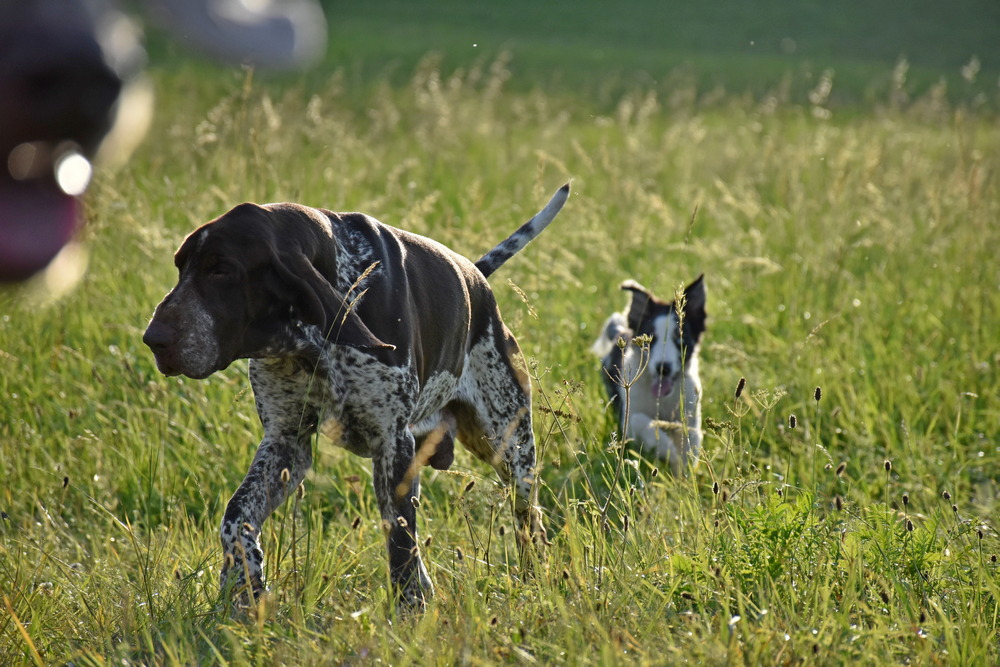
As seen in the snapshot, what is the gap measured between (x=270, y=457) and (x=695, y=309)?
302cm

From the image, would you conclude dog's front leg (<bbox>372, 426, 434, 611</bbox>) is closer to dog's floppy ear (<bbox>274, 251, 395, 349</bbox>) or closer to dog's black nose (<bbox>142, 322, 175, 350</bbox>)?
dog's floppy ear (<bbox>274, 251, 395, 349</bbox>)

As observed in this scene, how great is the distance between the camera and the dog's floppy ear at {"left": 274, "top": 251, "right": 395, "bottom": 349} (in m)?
2.94

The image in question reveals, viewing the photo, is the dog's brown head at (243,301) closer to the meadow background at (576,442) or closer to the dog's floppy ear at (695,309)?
the meadow background at (576,442)

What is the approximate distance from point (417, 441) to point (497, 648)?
149 centimetres

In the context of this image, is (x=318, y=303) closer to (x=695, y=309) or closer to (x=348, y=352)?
(x=348, y=352)

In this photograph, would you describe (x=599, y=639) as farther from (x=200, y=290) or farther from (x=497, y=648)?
(x=200, y=290)

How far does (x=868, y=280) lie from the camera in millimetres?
6312

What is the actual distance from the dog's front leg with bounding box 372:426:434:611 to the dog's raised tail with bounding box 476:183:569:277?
119 cm

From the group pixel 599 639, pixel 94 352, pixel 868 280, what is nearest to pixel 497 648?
pixel 599 639

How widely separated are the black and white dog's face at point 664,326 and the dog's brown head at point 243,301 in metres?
2.82

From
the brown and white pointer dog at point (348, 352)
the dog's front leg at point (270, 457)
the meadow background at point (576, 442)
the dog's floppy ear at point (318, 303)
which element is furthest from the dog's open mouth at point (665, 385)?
the dog's floppy ear at point (318, 303)

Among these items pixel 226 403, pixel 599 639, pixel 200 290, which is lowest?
pixel 226 403

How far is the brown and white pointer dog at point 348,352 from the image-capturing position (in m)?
2.90

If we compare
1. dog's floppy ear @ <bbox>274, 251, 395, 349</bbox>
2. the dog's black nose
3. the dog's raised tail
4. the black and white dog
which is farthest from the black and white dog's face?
the dog's black nose
